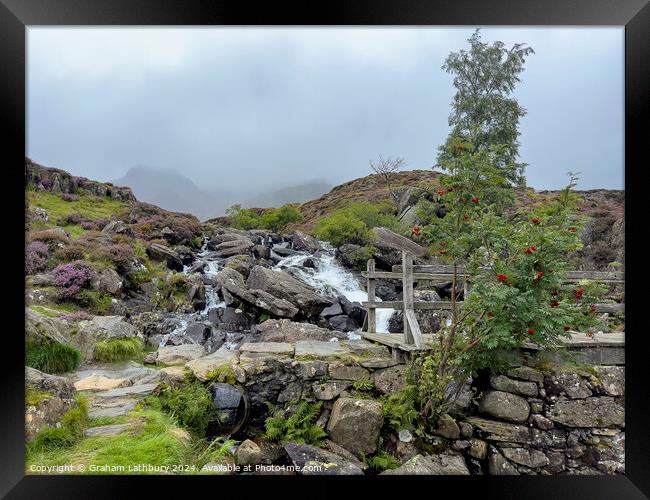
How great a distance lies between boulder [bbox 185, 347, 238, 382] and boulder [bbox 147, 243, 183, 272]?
13.2 feet

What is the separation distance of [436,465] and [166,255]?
659cm

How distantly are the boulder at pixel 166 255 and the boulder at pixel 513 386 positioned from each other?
6311mm

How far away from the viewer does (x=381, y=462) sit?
3.00m

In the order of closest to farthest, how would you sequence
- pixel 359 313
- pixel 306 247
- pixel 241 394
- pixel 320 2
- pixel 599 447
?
pixel 320 2
pixel 599 447
pixel 241 394
pixel 359 313
pixel 306 247

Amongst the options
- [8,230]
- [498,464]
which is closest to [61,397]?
[8,230]

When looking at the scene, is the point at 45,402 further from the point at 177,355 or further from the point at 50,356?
the point at 177,355

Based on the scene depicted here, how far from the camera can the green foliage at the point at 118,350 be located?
3969 millimetres

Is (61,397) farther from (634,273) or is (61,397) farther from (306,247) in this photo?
(306,247)

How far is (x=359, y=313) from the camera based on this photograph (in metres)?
5.95

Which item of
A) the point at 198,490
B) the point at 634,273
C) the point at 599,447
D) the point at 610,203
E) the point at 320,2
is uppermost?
the point at 320,2

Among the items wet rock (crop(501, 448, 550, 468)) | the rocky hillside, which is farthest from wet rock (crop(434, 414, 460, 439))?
wet rock (crop(501, 448, 550, 468))

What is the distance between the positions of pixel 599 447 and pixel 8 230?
527 cm

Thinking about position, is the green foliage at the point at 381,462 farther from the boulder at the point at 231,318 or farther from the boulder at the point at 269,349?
the boulder at the point at 231,318

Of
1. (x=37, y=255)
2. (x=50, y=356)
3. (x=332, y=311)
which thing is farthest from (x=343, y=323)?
(x=37, y=255)
